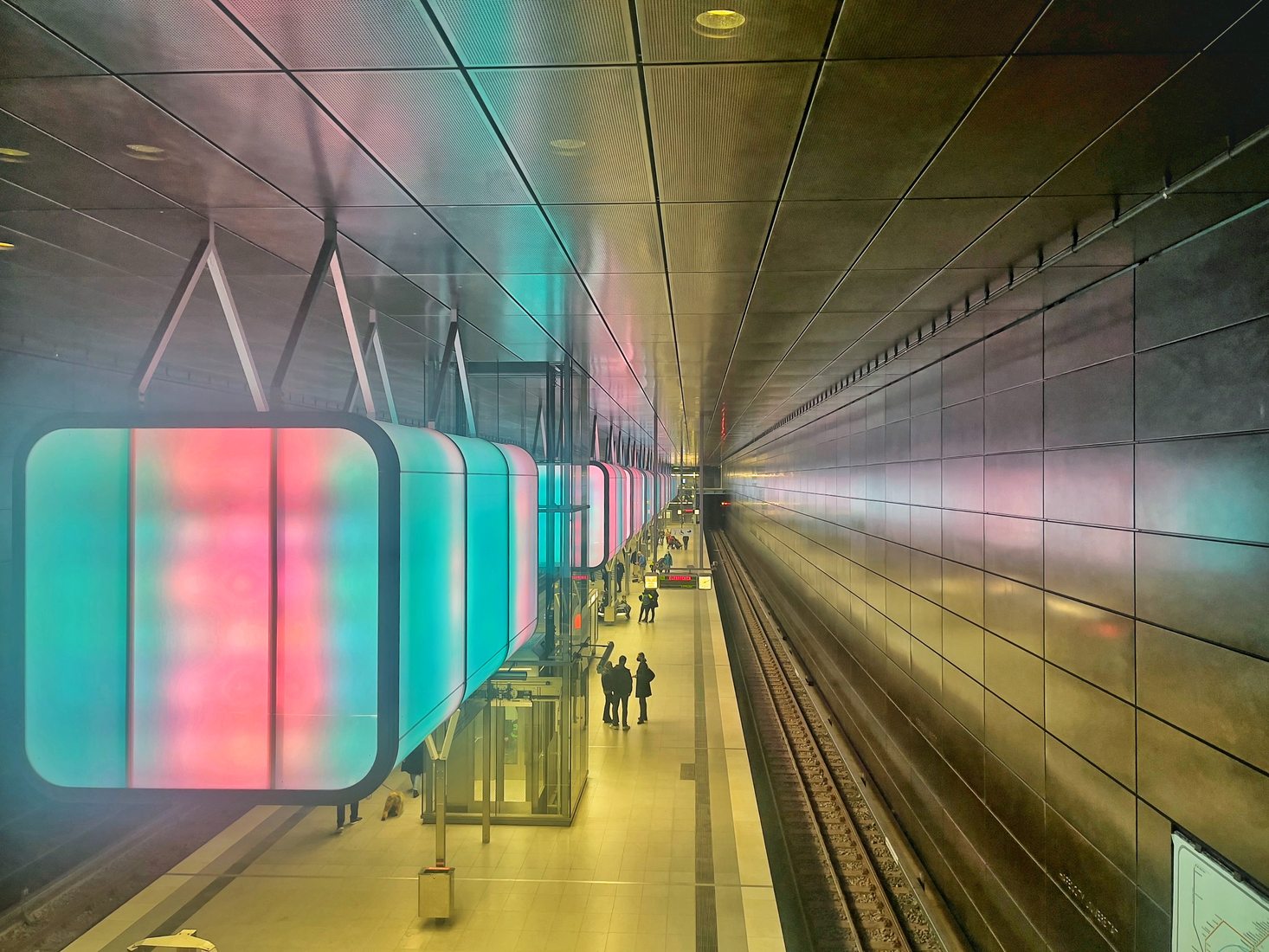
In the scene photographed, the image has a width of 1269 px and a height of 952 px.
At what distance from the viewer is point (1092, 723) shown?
18.1 feet

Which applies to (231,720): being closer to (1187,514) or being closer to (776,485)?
(1187,514)

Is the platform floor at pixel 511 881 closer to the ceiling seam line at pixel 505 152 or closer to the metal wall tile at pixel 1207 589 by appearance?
the metal wall tile at pixel 1207 589

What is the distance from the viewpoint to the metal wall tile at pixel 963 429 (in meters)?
7.86

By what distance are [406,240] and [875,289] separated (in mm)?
3442

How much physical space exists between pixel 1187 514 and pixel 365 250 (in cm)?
493

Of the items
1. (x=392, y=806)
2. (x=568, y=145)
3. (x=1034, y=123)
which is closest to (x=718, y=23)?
(x=568, y=145)

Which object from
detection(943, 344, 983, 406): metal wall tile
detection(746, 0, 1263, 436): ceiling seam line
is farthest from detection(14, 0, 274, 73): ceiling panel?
detection(943, 344, 983, 406): metal wall tile

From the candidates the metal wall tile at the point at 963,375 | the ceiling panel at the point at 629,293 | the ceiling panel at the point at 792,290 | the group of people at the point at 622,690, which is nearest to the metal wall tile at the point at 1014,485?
the metal wall tile at the point at 963,375

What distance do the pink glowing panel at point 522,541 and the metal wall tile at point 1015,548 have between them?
162 inches

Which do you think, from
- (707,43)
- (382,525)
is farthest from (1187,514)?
(382,525)

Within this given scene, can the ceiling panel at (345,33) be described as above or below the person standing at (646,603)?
above

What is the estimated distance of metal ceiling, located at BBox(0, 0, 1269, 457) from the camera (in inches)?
90.8

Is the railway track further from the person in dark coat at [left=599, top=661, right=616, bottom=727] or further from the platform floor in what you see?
the person in dark coat at [left=599, top=661, right=616, bottom=727]

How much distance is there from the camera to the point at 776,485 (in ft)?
87.5
